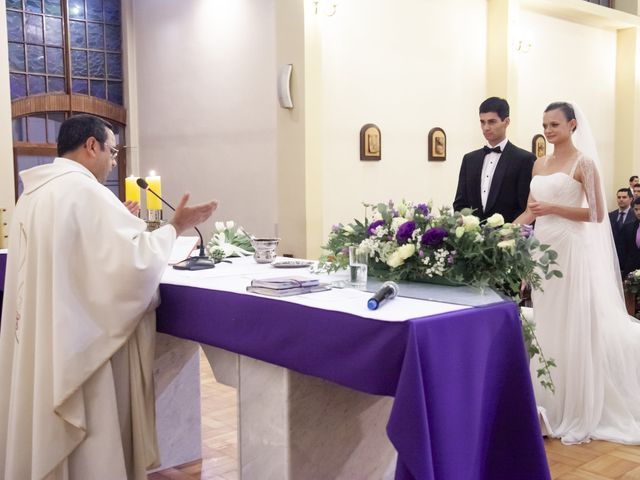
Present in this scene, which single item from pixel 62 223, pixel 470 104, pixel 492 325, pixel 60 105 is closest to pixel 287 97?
pixel 470 104

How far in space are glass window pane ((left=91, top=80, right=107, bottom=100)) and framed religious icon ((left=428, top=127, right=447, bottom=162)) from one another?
428 centimetres

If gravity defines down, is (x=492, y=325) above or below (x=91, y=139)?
below

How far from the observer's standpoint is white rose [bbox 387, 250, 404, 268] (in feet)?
8.86

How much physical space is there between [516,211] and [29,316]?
279 centimetres

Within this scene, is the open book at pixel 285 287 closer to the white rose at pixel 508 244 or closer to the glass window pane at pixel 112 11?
the white rose at pixel 508 244

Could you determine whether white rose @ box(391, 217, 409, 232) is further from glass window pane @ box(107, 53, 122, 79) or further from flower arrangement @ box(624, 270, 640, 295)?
glass window pane @ box(107, 53, 122, 79)

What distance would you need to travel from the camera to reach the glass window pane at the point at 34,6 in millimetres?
8805

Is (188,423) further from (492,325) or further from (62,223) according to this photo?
(492,325)

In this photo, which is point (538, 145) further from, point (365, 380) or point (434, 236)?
point (365, 380)

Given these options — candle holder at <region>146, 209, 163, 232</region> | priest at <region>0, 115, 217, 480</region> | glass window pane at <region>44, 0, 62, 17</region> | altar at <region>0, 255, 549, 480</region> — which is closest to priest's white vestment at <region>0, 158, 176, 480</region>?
priest at <region>0, 115, 217, 480</region>

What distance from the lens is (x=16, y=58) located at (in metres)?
8.72

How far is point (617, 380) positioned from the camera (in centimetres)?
424

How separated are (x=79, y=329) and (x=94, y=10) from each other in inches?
305

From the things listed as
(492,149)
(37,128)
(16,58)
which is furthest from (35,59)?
(492,149)
